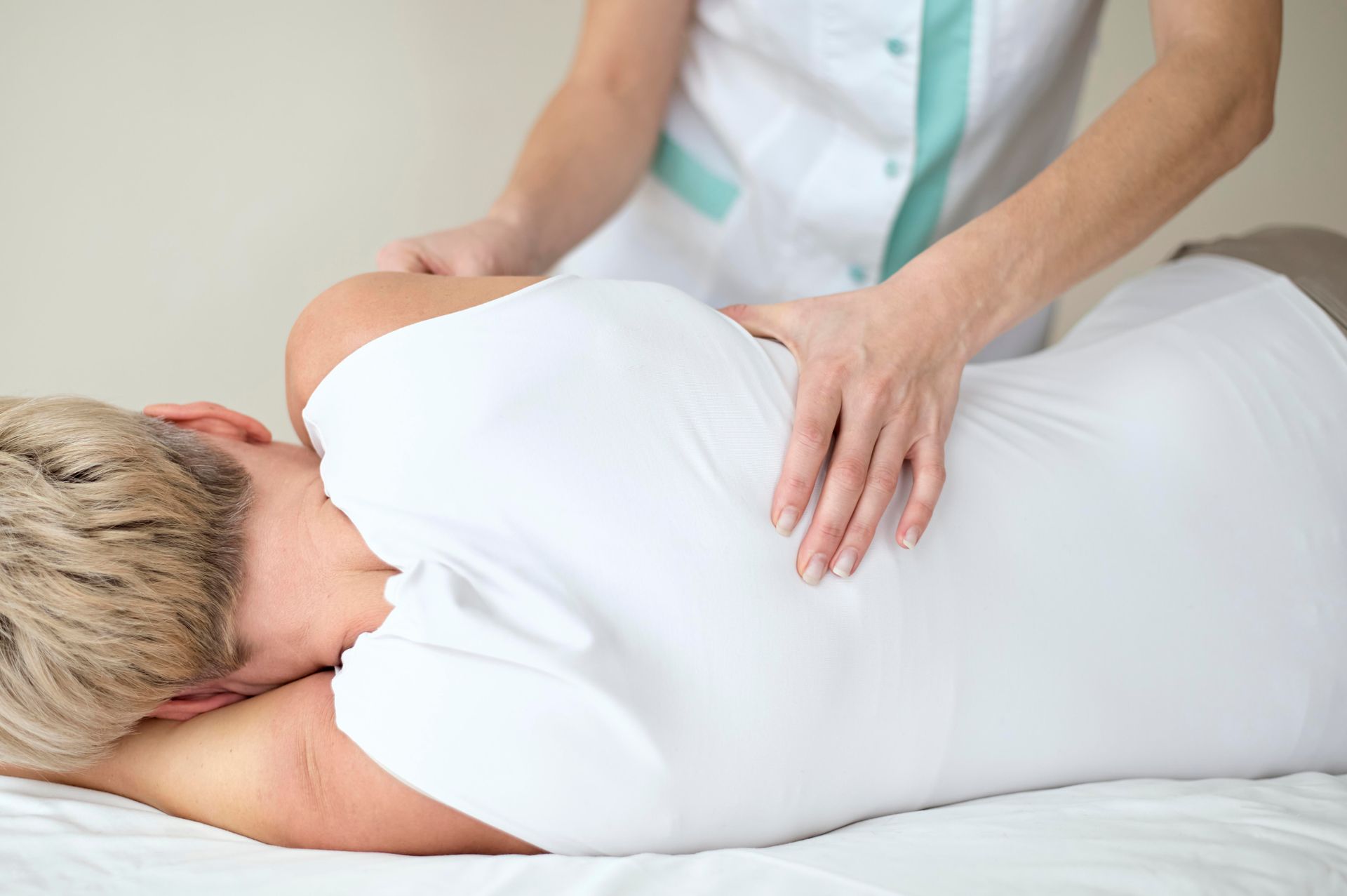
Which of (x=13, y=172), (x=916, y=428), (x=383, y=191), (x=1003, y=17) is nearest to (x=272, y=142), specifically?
(x=383, y=191)

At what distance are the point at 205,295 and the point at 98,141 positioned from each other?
0.36m

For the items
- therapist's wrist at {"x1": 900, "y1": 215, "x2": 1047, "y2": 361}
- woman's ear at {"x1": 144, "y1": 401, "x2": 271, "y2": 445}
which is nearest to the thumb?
therapist's wrist at {"x1": 900, "y1": 215, "x2": 1047, "y2": 361}

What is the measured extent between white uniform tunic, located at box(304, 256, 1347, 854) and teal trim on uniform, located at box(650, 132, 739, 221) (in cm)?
72

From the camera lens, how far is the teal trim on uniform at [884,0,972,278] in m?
1.28

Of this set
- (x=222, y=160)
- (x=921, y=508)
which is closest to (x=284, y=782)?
(x=921, y=508)

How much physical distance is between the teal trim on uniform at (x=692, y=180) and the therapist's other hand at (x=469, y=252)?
36 cm

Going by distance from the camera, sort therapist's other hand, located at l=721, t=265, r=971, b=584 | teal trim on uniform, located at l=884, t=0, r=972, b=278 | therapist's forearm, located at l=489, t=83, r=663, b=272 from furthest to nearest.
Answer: therapist's forearm, located at l=489, t=83, r=663, b=272 → teal trim on uniform, located at l=884, t=0, r=972, b=278 → therapist's other hand, located at l=721, t=265, r=971, b=584

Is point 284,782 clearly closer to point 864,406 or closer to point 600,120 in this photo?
point 864,406

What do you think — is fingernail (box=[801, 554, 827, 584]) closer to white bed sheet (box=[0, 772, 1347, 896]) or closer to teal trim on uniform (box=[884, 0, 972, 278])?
white bed sheet (box=[0, 772, 1347, 896])

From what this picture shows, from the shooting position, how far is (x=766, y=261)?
1615 mm

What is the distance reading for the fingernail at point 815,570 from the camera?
0.81 meters

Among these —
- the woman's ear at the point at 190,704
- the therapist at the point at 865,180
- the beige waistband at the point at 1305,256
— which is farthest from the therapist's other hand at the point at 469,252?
the beige waistband at the point at 1305,256

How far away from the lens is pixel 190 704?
0.97 meters

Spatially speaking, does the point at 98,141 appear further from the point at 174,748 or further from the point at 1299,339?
the point at 1299,339
